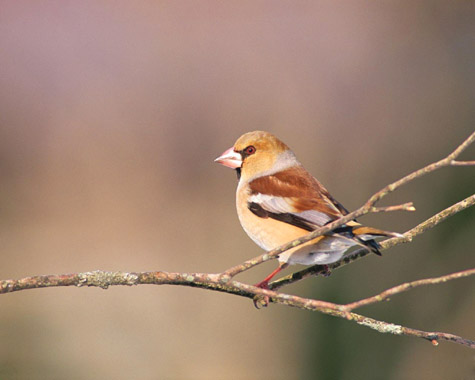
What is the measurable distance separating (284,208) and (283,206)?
0.04 feet

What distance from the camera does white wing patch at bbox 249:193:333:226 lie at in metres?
2.57

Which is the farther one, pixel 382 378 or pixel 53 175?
pixel 53 175

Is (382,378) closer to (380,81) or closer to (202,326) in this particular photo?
(202,326)

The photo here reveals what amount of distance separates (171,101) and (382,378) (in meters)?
6.03

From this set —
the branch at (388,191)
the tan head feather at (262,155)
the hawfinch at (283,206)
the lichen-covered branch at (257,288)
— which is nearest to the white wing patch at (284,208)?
the hawfinch at (283,206)

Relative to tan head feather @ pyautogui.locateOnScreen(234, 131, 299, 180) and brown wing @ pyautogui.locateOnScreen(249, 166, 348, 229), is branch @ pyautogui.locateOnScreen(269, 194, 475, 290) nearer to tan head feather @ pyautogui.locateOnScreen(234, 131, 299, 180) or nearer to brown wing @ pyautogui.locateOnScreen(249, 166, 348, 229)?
brown wing @ pyautogui.locateOnScreen(249, 166, 348, 229)

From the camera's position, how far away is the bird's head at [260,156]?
118 inches

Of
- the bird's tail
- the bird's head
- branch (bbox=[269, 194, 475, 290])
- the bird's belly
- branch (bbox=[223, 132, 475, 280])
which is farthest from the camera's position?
the bird's head

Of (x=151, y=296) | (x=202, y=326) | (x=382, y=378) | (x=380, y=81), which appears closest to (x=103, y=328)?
(x=151, y=296)

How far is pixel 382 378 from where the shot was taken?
19.8 feet

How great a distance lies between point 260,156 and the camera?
301 cm

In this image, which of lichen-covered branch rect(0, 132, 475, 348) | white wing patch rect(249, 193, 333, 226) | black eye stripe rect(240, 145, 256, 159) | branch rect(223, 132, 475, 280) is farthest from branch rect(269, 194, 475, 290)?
black eye stripe rect(240, 145, 256, 159)

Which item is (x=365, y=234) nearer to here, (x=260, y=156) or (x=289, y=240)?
(x=289, y=240)

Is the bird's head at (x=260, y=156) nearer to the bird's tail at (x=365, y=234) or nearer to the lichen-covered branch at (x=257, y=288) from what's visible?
the bird's tail at (x=365, y=234)
